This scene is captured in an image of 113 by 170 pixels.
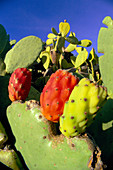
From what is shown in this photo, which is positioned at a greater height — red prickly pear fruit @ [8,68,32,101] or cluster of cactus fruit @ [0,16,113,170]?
red prickly pear fruit @ [8,68,32,101]

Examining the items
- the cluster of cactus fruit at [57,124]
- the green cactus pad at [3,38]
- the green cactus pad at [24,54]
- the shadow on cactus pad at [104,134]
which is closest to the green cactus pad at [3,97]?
the cluster of cactus fruit at [57,124]

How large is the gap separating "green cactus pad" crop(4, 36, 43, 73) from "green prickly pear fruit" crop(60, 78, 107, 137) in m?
1.06

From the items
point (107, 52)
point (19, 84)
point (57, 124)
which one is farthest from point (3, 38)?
point (57, 124)

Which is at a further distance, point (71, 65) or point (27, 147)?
point (71, 65)

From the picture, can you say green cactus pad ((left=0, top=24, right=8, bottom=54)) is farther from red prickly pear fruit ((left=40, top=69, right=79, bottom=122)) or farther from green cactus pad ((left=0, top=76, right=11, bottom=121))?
red prickly pear fruit ((left=40, top=69, right=79, bottom=122))

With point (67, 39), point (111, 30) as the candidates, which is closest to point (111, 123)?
point (111, 30)

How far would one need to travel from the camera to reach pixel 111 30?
2062 millimetres

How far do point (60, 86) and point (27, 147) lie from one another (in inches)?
20.1

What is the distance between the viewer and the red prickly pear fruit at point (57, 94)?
3.51 feet

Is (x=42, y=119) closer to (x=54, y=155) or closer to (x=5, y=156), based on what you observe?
(x=54, y=155)

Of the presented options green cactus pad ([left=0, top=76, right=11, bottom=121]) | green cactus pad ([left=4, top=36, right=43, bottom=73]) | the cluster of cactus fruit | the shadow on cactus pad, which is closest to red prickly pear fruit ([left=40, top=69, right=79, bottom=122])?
the cluster of cactus fruit

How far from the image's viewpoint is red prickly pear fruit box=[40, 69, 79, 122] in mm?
1069

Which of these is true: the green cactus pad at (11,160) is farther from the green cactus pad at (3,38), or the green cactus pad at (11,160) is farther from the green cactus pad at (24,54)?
the green cactus pad at (3,38)

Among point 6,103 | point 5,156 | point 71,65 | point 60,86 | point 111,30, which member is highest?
point 111,30
